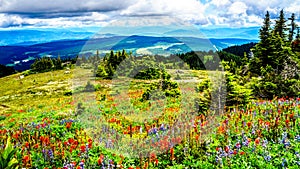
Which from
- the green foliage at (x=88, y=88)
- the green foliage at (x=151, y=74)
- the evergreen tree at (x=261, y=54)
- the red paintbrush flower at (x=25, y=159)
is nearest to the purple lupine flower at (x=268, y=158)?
the red paintbrush flower at (x=25, y=159)

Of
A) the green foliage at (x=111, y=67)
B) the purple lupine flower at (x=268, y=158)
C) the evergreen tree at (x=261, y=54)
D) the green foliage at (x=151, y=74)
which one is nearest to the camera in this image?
the purple lupine flower at (x=268, y=158)

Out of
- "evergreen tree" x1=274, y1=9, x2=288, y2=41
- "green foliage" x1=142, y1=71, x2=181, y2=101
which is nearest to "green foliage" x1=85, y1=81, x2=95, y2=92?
→ "green foliage" x1=142, y1=71, x2=181, y2=101

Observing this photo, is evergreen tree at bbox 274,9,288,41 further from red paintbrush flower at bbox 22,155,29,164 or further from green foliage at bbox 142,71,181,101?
red paintbrush flower at bbox 22,155,29,164

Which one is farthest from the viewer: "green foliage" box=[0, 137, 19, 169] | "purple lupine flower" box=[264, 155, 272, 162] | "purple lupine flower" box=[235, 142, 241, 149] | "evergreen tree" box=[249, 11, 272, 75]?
"evergreen tree" box=[249, 11, 272, 75]

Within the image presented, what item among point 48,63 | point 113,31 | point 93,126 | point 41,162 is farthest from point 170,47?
point 48,63

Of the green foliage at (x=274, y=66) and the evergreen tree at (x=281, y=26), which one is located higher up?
the evergreen tree at (x=281, y=26)

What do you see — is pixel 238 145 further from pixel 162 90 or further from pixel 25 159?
pixel 162 90

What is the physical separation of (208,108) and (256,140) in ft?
16.5

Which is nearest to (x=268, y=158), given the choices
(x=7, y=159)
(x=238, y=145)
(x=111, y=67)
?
(x=238, y=145)

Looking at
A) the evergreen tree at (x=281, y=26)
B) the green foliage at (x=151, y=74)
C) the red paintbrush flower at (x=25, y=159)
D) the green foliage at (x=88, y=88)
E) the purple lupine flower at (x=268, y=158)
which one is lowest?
the green foliage at (x=88, y=88)

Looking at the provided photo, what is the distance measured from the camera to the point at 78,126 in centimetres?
1367

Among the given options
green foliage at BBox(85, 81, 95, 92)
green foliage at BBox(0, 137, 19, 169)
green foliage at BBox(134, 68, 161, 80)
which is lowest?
green foliage at BBox(85, 81, 95, 92)

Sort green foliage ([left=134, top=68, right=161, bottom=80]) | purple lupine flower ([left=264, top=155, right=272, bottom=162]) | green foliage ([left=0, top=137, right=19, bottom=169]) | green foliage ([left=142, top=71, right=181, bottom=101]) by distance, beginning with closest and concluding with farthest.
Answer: green foliage ([left=0, top=137, right=19, bottom=169]) → purple lupine flower ([left=264, top=155, right=272, bottom=162]) → green foliage ([left=142, top=71, right=181, bottom=101]) → green foliage ([left=134, top=68, right=161, bottom=80])

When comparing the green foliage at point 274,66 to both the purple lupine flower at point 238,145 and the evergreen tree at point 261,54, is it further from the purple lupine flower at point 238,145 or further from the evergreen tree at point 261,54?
the purple lupine flower at point 238,145
